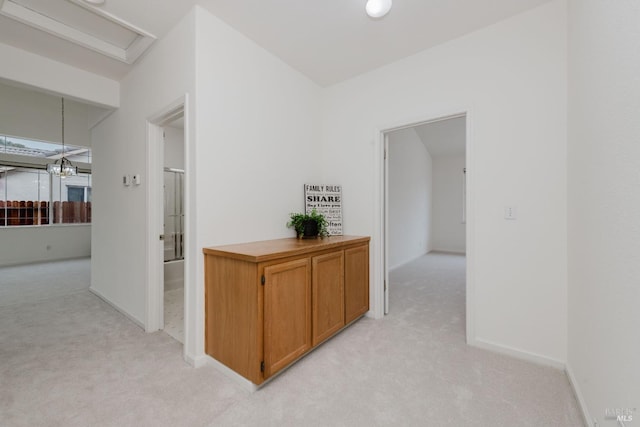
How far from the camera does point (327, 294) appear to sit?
2219mm

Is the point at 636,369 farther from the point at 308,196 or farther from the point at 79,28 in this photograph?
the point at 79,28

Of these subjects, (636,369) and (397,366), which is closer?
(636,369)

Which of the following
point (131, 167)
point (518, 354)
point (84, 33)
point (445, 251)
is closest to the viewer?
point (518, 354)

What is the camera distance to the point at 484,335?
7.14ft

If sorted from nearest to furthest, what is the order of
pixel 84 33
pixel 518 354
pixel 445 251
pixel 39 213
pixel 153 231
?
pixel 518 354, pixel 84 33, pixel 153 231, pixel 39 213, pixel 445 251

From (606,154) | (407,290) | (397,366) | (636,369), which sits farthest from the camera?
(407,290)

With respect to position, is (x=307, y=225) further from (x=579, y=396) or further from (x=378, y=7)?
(x=579, y=396)

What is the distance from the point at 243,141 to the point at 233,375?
1.79 meters

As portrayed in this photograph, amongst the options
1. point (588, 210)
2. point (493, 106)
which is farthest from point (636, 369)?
point (493, 106)

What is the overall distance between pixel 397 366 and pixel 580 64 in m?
2.27

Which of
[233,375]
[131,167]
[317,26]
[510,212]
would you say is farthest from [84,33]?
[510,212]

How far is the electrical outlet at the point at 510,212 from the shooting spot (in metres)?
2.04

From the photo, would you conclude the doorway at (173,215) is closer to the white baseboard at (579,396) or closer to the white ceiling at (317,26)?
the white ceiling at (317,26)

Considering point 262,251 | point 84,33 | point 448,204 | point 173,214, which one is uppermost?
point 84,33
